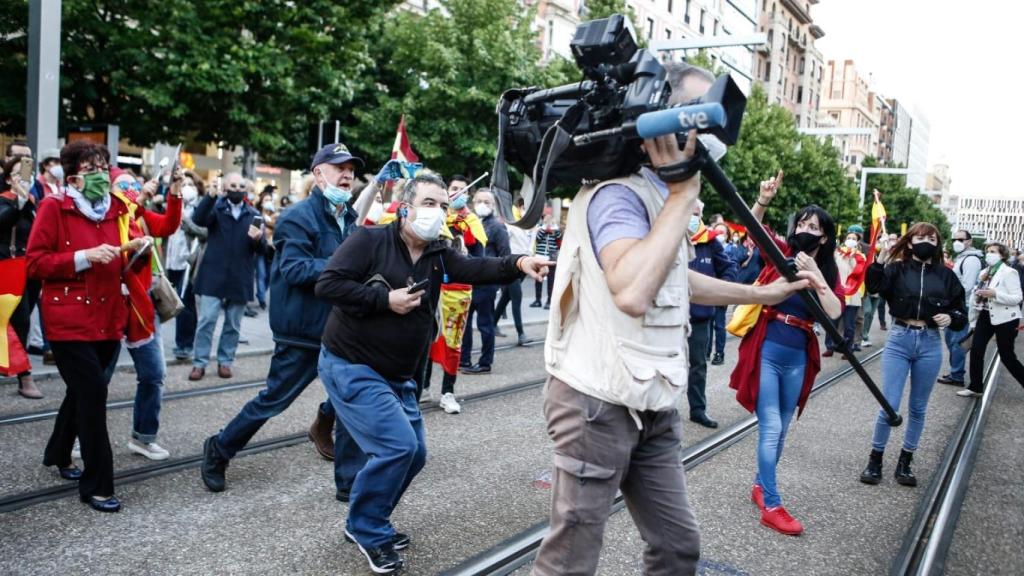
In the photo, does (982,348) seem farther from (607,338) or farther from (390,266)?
(607,338)

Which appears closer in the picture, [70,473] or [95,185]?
[95,185]

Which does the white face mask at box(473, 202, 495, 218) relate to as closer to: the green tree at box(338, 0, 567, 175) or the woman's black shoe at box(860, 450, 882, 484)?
the woman's black shoe at box(860, 450, 882, 484)

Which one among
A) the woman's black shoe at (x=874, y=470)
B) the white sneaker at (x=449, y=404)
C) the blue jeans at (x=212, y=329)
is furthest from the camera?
the blue jeans at (x=212, y=329)

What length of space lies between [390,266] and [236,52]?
13404mm

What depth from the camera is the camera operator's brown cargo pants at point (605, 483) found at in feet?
7.43

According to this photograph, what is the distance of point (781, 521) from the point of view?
4.57 m

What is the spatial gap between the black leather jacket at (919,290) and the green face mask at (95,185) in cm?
522

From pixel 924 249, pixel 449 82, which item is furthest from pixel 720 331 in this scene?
pixel 449 82

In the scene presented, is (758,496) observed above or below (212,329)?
below

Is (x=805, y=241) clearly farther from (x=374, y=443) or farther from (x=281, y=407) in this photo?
(x=281, y=407)

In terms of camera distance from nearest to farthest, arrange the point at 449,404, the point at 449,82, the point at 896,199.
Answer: the point at 449,404 → the point at 449,82 → the point at 896,199

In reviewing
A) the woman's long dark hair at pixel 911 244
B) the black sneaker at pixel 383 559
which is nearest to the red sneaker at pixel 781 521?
the black sneaker at pixel 383 559

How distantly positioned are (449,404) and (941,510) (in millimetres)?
3793

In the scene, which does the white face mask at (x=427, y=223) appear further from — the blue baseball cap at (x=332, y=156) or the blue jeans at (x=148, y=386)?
the blue jeans at (x=148, y=386)
